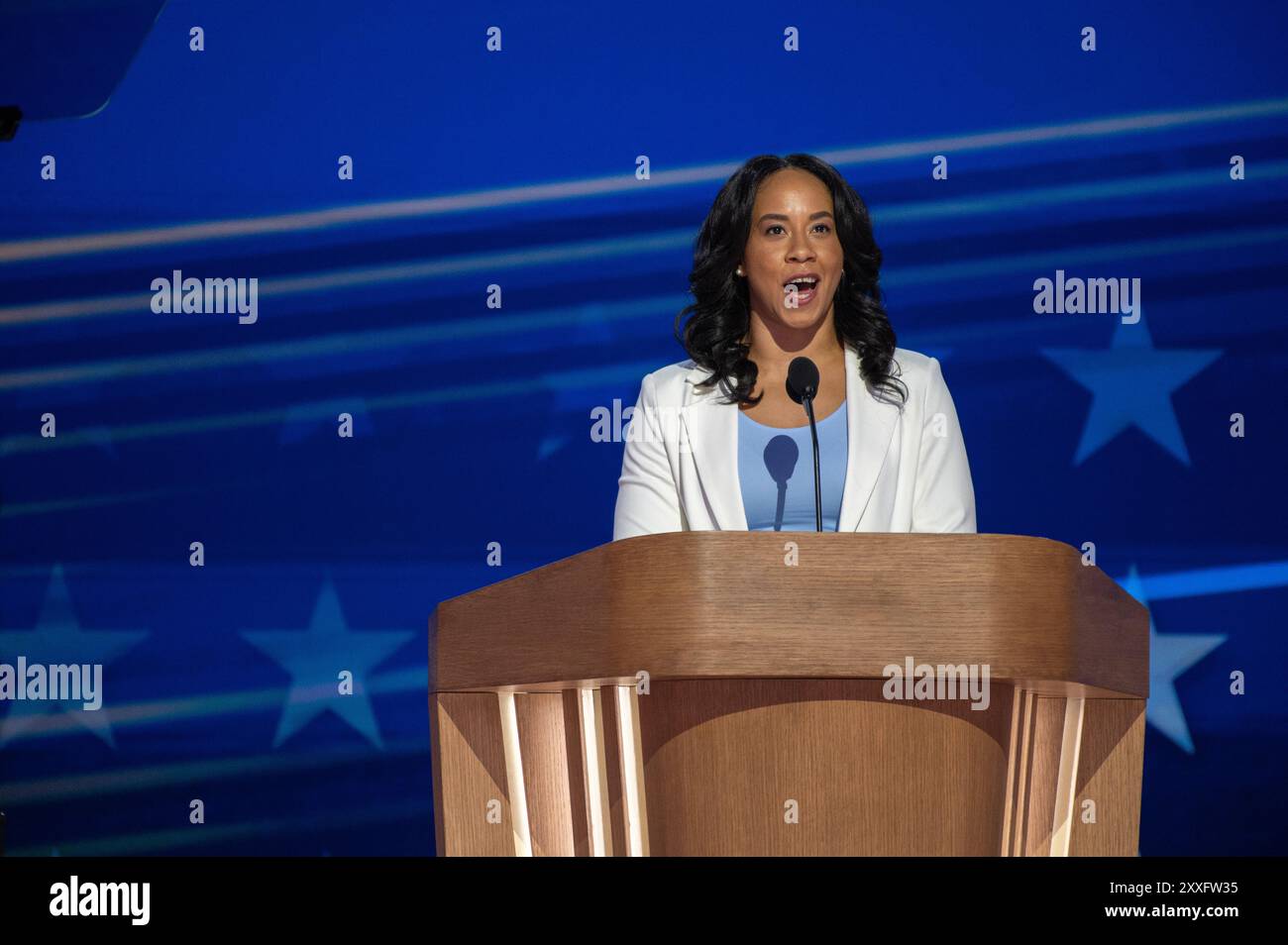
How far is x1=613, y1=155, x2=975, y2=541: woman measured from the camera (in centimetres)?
268

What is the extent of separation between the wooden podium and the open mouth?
3.19 feet

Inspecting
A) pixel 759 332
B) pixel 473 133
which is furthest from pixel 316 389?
pixel 759 332

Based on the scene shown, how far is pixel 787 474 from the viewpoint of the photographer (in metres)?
2.67

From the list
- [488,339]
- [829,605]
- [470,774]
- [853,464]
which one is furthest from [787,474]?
[488,339]

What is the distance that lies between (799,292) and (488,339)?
129 centimetres

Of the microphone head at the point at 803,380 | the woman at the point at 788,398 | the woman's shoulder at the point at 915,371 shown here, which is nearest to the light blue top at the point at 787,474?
the woman at the point at 788,398

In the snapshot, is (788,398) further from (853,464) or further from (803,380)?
(803,380)

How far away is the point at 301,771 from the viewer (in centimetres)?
397

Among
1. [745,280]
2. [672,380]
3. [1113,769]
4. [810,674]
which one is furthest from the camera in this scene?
[745,280]

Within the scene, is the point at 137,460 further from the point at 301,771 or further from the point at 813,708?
the point at 813,708

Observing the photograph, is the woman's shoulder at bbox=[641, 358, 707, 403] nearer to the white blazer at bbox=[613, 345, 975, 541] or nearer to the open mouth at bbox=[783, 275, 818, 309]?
the white blazer at bbox=[613, 345, 975, 541]

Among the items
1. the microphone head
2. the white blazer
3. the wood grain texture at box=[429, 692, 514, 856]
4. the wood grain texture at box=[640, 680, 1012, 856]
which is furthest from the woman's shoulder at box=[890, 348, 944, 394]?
the wood grain texture at box=[640, 680, 1012, 856]

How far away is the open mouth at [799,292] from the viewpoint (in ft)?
9.45
